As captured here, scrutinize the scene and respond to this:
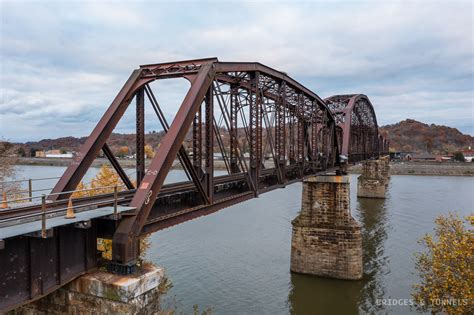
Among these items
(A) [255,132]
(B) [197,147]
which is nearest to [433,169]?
(A) [255,132]

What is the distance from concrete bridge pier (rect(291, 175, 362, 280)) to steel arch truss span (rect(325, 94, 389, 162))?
33.0 feet

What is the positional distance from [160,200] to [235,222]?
2923 centimetres

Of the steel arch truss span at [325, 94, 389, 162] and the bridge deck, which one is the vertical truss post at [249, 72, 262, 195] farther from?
the steel arch truss span at [325, 94, 389, 162]

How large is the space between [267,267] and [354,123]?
3256cm

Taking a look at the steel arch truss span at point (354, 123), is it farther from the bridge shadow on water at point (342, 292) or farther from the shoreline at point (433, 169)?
the shoreline at point (433, 169)

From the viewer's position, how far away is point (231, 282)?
2283cm

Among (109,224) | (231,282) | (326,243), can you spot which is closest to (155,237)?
(231,282)

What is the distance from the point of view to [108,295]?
7969mm

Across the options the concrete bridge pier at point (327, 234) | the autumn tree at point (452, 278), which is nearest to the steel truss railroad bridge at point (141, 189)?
the autumn tree at point (452, 278)

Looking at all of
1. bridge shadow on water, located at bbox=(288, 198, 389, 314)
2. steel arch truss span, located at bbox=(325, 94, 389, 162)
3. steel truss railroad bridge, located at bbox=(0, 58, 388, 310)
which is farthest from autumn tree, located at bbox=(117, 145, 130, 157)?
steel truss railroad bridge, located at bbox=(0, 58, 388, 310)

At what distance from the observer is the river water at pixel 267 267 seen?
2067cm

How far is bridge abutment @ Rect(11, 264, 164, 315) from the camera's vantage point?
310 inches

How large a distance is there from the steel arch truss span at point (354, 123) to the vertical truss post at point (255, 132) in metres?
21.3

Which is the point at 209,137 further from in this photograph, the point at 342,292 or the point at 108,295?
the point at 342,292
